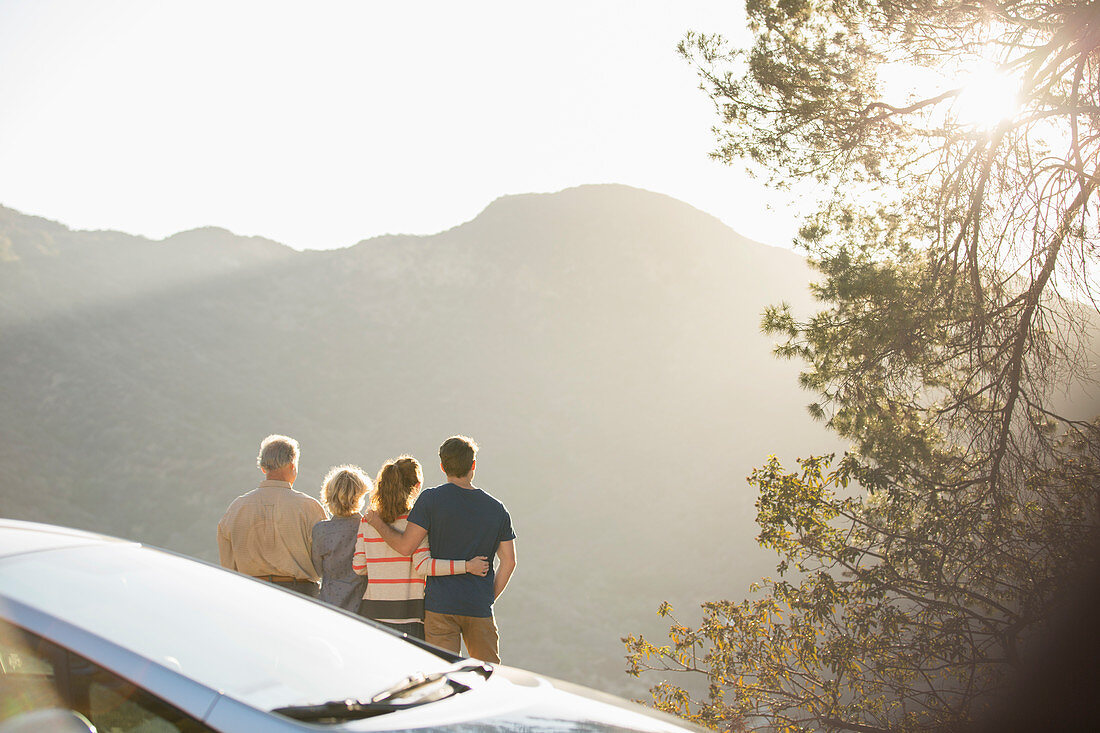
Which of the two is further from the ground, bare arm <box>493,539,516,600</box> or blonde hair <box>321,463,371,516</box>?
blonde hair <box>321,463,371,516</box>

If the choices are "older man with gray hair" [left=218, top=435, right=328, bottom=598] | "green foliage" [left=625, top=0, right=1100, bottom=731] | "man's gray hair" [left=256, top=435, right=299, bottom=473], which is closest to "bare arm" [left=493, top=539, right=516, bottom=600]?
"older man with gray hair" [left=218, top=435, right=328, bottom=598]

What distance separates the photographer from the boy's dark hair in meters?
3.92

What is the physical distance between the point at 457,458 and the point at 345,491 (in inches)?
25.6

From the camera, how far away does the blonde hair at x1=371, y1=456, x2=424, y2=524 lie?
13.0 ft

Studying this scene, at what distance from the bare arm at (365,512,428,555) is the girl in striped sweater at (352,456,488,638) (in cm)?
5

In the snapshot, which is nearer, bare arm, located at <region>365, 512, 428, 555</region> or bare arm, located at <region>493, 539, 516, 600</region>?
bare arm, located at <region>365, 512, 428, 555</region>

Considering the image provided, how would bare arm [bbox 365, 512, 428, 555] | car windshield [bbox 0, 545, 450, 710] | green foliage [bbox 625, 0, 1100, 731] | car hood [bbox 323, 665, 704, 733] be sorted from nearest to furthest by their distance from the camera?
car windshield [bbox 0, 545, 450, 710] < car hood [bbox 323, 665, 704, 733] < bare arm [bbox 365, 512, 428, 555] < green foliage [bbox 625, 0, 1100, 731]

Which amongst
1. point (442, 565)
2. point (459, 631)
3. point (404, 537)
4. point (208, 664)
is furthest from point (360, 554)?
point (208, 664)

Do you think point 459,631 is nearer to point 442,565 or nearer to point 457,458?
point 442,565

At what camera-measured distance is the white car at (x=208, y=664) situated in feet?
4.94

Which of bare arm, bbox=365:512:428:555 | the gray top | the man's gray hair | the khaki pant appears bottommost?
the khaki pant

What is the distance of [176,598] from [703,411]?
274ft

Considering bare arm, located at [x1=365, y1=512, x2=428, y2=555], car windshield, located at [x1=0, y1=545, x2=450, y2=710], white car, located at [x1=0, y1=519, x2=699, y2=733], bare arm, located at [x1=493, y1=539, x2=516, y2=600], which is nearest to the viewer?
white car, located at [x1=0, y1=519, x2=699, y2=733]

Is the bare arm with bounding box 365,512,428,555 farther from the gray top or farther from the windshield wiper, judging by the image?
the windshield wiper
